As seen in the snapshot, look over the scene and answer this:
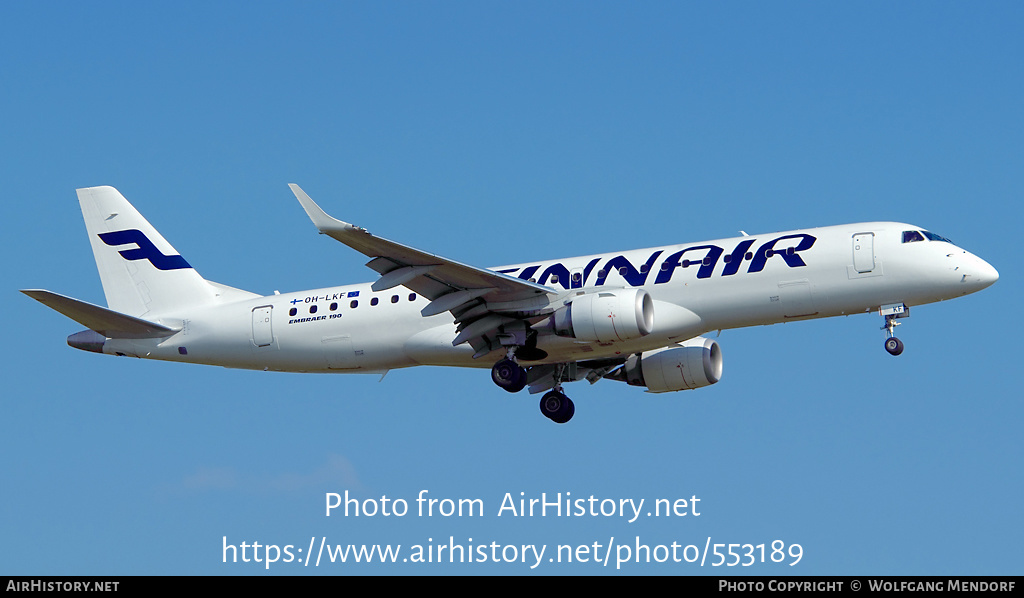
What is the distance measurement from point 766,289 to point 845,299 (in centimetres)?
202

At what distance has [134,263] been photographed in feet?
143

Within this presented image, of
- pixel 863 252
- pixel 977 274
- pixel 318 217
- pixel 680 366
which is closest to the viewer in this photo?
pixel 318 217

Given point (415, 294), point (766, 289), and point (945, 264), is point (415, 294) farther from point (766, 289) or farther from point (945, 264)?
point (945, 264)

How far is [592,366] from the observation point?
4131cm

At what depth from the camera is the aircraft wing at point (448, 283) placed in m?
33.5

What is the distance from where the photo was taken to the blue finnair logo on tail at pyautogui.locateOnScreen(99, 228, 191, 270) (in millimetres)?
43344

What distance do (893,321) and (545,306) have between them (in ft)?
29.6

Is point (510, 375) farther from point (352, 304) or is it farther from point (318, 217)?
point (318, 217)

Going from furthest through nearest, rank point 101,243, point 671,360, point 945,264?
point 101,243, point 671,360, point 945,264

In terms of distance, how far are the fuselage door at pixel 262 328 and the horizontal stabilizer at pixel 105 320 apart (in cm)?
271

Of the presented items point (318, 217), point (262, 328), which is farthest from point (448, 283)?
point (262, 328)
